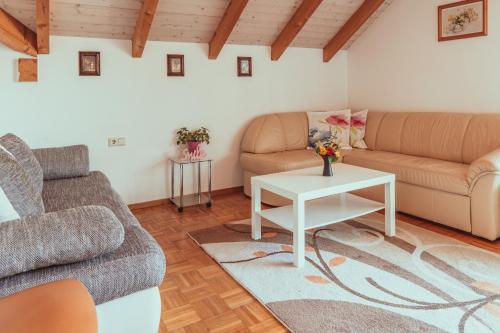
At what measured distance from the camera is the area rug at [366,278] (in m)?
2.01

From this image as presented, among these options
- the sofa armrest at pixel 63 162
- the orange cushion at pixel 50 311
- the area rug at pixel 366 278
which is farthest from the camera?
the sofa armrest at pixel 63 162

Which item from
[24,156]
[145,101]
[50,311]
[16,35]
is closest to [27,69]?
[16,35]

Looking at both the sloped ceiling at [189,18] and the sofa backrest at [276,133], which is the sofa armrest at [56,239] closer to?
the sloped ceiling at [189,18]

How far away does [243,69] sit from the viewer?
14.6ft

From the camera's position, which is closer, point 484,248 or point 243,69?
point 484,248

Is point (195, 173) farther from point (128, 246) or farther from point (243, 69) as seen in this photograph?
point (128, 246)

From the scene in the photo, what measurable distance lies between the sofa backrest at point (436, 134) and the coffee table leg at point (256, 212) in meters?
1.90

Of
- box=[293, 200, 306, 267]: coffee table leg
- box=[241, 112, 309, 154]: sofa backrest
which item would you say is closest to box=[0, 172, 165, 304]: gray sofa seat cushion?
box=[293, 200, 306, 267]: coffee table leg

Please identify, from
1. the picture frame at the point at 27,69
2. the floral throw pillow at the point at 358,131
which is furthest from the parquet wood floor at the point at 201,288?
the picture frame at the point at 27,69

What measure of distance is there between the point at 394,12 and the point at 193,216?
312cm

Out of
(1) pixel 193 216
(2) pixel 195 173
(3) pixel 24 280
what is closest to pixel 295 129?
(2) pixel 195 173

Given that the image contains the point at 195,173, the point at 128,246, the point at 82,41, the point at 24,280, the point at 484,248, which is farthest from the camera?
the point at 195,173

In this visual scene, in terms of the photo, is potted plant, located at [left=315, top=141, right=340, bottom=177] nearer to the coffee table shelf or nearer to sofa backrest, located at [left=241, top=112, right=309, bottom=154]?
the coffee table shelf

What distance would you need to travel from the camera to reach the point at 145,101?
3.98m
